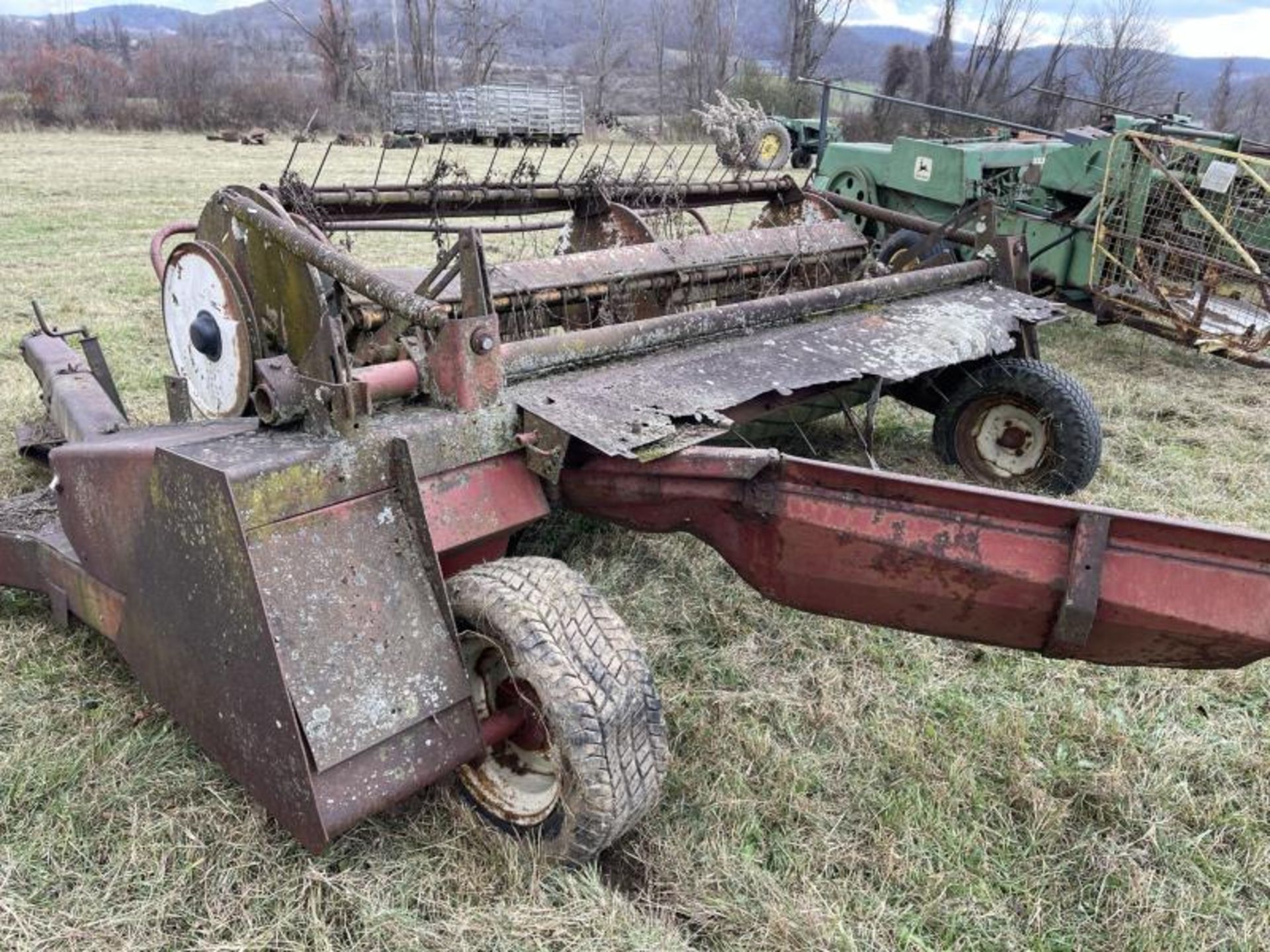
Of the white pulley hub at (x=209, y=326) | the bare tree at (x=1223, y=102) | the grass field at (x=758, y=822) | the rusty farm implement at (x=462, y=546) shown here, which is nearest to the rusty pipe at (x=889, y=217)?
the rusty farm implement at (x=462, y=546)

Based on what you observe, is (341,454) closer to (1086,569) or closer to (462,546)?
(462,546)

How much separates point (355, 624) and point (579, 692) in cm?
48

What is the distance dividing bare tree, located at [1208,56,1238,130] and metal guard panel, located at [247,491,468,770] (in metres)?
32.1

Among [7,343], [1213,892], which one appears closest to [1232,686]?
[1213,892]

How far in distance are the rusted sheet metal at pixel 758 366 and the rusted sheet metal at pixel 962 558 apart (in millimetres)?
152

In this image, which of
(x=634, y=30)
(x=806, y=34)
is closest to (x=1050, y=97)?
(x=806, y=34)

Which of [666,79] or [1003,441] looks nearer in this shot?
[1003,441]

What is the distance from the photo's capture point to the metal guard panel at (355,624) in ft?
6.33

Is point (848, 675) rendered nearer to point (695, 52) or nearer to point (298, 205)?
point (298, 205)

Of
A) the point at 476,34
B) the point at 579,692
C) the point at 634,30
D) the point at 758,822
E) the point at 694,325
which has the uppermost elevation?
the point at 634,30

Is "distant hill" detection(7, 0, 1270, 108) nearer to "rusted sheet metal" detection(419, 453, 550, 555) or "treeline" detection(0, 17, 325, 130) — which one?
"treeline" detection(0, 17, 325, 130)

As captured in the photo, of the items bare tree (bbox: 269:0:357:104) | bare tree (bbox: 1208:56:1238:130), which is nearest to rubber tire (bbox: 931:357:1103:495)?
bare tree (bbox: 1208:56:1238:130)

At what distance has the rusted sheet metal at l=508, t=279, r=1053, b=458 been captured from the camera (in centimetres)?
246

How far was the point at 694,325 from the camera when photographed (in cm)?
317
